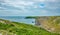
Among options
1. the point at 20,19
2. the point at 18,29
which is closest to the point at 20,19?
the point at 20,19

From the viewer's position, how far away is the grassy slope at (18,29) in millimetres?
5285

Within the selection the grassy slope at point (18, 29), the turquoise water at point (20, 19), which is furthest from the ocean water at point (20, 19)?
the grassy slope at point (18, 29)

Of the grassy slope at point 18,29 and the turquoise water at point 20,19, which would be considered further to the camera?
the turquoise water at point 20,19

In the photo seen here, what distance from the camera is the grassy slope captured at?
529 cm

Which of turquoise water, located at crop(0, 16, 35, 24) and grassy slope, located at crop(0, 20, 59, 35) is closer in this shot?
grassy slope, located at crop(0, 20, 59, 35)

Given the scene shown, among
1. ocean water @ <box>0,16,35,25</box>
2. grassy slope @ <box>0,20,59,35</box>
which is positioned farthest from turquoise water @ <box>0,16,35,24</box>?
grassy slope @ <box>0,20,59,35</box>

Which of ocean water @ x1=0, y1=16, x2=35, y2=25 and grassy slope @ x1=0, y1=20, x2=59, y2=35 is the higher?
ocean water @ x1=0, y1=16, x2=35, y2=25

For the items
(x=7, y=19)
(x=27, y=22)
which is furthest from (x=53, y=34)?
(x=7, y=19)

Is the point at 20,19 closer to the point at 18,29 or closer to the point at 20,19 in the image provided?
the point at 20,19

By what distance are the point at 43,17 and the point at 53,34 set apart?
29.6 inches

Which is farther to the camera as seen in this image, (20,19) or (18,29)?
(20,19)

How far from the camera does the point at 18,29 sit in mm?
5363

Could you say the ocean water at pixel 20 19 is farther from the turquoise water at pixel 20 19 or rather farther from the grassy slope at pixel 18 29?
the grassy slope at pixel 18 29

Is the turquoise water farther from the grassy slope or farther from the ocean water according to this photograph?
the grassy slope
